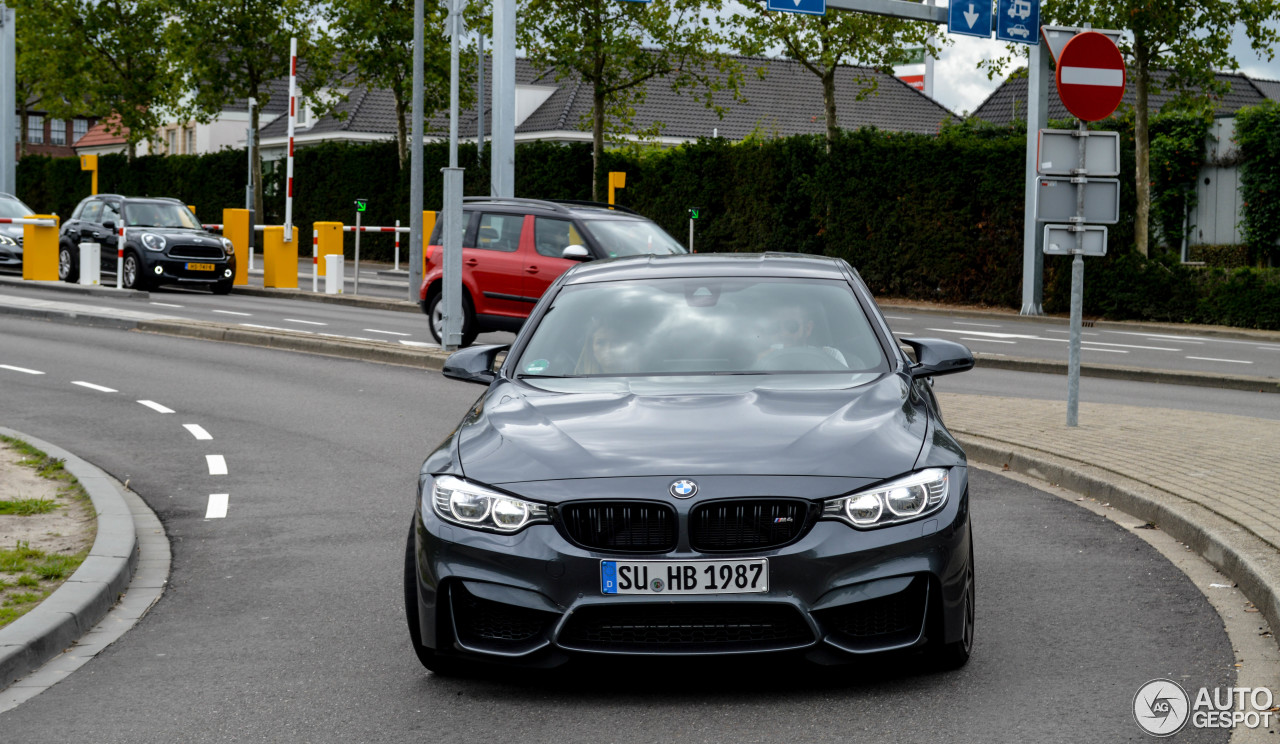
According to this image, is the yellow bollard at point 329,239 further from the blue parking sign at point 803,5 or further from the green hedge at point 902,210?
the blue parking sign at point 803,5

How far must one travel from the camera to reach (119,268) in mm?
26156

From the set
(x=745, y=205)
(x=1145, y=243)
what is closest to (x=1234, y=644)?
(x=1145, y=243)

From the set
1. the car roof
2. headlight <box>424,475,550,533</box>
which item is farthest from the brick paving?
headlight <box>424,475,550,533</box>

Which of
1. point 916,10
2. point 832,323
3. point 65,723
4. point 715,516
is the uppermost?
point 916,10

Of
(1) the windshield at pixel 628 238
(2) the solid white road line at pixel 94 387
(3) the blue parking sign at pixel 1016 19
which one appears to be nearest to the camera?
(2) the solid white road line at pixel 94 387

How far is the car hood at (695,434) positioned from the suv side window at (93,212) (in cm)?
2547

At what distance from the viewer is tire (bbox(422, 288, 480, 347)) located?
712 inches

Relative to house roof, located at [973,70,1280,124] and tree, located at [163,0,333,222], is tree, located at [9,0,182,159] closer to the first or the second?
tree, located at [163,0,333,222]

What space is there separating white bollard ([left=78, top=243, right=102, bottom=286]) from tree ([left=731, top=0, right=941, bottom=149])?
571 inches

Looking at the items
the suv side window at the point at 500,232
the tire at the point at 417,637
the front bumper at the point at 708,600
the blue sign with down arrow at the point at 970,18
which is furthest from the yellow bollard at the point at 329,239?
the front bumper at the point at 708,600

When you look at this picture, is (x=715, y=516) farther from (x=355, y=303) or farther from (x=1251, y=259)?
(x=1251, y=259)

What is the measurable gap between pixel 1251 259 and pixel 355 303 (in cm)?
1669

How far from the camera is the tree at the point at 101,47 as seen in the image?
52.9 meters

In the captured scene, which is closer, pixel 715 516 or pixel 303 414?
pixel 715 516
